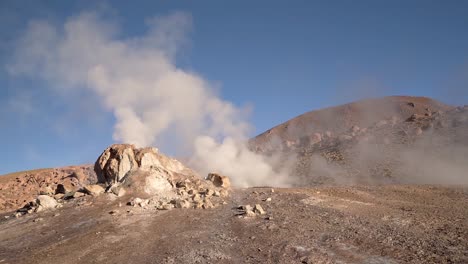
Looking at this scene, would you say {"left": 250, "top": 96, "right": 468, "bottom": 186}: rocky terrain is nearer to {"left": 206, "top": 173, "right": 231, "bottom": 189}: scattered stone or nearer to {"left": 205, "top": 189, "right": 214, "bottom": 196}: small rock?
{"left": 206, "top": 173, "right": 231, "bottom": 189}: scattered stone

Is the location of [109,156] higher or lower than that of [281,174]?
higher

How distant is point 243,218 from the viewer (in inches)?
653

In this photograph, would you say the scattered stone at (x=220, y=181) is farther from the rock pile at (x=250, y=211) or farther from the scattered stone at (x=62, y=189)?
the scattered stone at (x=62, y=189)

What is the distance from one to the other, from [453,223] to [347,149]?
25888mm

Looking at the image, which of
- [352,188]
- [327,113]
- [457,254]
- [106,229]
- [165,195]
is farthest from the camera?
[327,113]

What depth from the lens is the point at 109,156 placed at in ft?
80.0

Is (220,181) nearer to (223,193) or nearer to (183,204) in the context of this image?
(223,193)

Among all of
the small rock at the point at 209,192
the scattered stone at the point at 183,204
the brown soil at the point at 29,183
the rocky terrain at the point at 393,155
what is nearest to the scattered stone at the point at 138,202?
the scattered stone at the point at 183,204

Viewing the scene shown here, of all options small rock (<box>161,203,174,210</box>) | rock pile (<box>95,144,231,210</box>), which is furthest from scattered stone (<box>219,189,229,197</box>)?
small rock (<box>161,203,174,210</box>)

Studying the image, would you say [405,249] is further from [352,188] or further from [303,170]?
[303,170]

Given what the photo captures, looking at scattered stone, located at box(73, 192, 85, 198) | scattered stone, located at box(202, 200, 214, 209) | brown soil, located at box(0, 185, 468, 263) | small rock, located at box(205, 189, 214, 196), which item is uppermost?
scattered stone, located at box(73, 192, 85, 198)

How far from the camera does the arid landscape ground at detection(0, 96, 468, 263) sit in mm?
12383

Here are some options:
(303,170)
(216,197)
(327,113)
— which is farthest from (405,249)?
(327,113)

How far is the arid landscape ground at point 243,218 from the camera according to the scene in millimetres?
12383
